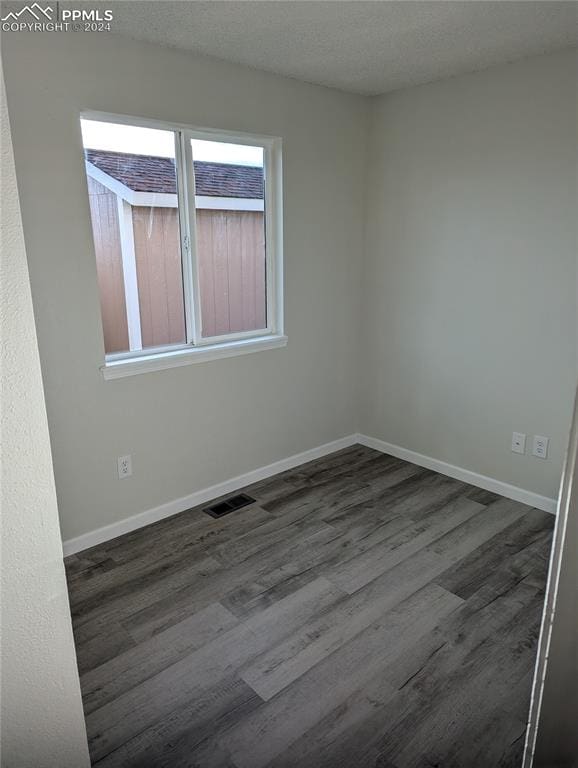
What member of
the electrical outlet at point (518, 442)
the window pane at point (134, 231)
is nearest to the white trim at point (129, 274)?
the window pane at point (134, 231)

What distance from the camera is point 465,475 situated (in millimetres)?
3500

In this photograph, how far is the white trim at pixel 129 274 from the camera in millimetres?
2693

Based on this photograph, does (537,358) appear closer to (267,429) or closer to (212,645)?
(267,429)

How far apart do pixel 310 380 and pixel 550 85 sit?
217cm

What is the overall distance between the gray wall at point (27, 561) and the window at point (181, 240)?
1.93 metres

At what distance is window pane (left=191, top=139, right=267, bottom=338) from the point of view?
2.99 m

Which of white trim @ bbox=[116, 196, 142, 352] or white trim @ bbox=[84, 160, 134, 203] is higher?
white trim @ bbox=[84, 160, 134, 203]

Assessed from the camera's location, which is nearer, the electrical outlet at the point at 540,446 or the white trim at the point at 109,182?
the white trim at the point at 109,182

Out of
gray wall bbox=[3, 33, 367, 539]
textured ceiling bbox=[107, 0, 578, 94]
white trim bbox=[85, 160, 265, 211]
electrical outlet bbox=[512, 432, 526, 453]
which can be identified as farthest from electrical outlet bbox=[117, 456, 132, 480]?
electrical outlet bbox=[512, 432, 526, 453]

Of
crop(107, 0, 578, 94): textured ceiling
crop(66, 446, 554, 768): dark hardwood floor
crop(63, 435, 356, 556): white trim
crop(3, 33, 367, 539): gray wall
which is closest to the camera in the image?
crop(66, 446, 554, 768): dark hardwood floor

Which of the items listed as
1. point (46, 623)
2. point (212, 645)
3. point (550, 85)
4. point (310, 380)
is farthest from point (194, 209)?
point (46, 623)

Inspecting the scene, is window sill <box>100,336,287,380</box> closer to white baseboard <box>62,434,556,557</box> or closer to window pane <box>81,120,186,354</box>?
window pane <box>81,120,186,354</box>

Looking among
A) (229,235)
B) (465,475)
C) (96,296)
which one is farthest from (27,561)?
(465,475)

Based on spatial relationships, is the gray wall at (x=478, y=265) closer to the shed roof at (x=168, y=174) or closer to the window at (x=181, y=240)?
the window at (x=181, y=240)
